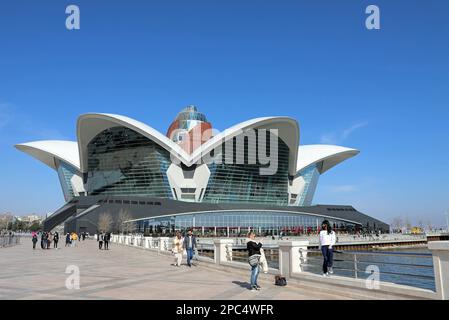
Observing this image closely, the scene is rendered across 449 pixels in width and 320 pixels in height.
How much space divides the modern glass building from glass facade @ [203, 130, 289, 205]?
211mm

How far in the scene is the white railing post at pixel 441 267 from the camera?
7.88 meters

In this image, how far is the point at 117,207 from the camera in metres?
69.2

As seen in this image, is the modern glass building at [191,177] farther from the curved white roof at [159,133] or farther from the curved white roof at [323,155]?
the curved white roof at [323,155]

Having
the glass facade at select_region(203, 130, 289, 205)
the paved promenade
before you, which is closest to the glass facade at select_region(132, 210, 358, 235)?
the glass facade at select_region(203, 130, 289, 205)

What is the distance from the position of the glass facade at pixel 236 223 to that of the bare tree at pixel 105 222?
5.63 m

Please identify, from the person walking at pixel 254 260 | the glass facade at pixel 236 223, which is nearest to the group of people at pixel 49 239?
the glass facade at pixel 236 223

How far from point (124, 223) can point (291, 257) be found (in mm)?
58168

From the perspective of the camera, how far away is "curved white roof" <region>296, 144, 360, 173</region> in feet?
315

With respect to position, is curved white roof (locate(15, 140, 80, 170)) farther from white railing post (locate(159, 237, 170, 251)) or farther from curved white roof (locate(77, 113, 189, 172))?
white railing post (locate(159, 237, 170, 251))

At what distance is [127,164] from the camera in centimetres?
8312

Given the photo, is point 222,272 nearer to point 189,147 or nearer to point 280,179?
point 189,147

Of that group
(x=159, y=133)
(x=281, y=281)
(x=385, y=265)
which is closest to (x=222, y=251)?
(x=281, y=281)

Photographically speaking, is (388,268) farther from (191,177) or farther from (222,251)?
(191,177)
